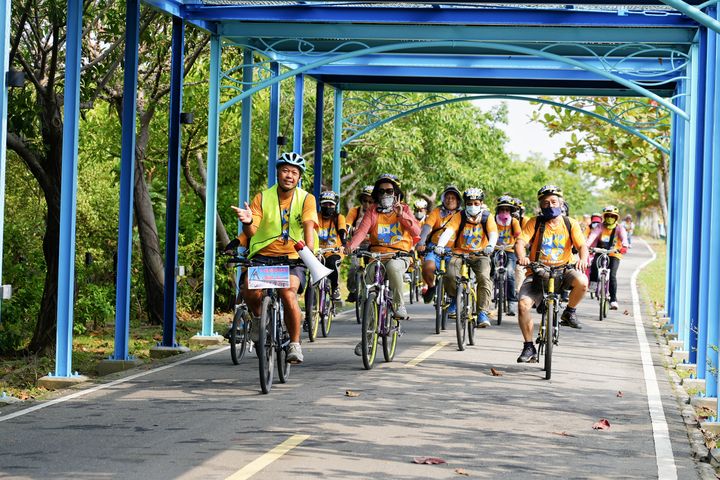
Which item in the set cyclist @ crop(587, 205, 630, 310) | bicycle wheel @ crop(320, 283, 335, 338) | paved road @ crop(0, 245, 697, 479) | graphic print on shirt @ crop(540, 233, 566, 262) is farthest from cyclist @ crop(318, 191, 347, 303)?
cyclist @ crop(587, 205, 630, 310)

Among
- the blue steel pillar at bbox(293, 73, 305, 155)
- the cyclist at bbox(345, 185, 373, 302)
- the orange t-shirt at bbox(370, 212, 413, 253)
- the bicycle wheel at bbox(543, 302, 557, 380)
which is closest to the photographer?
the bicycle wheel at bbox(543, 302, 557, 380)

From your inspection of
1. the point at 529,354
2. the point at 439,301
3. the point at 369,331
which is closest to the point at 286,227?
the point at 369,331

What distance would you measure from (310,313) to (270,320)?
18.3 feet

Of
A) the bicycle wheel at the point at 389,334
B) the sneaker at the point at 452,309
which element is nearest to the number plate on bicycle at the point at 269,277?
the bicycle wheel at the point at 389,334

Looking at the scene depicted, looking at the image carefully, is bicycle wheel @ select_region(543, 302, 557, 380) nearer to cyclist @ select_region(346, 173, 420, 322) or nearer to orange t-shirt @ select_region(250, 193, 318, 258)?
cyclist @ select_region(346, 173, 420, 322)

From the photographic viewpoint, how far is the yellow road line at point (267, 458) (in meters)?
8.46

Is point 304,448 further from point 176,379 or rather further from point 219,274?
point 219,274

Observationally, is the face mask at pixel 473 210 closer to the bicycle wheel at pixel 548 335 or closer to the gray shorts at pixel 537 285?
the gray shorts at pixel 537 285

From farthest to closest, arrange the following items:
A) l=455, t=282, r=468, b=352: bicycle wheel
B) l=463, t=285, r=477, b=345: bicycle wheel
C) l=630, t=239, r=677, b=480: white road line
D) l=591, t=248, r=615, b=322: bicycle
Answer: l=591, t=248, r=615, b=322: bicycle → l=463, t=285, r=477, b=345: bicycle wheel → l=455, t=282, r=468, b=352: bicycle wheel → l=630, t=239, r=677, b=480: white road line

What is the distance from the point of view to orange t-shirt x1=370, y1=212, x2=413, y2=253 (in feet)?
52.0

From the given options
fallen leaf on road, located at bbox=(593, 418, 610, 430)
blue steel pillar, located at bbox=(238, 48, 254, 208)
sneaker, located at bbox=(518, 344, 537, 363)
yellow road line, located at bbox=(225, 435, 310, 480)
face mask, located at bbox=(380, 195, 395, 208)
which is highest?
blue steel pillar, located at bbox=(238, 48, 254, 208)

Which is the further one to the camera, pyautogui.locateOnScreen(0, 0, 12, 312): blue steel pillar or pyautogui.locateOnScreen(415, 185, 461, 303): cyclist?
pyautogui.locateOnScreen(415, 185, 461, 303): cyclist

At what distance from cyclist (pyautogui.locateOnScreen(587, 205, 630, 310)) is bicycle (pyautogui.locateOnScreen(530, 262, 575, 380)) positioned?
9.91 metres

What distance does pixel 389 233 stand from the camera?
52.1ft
